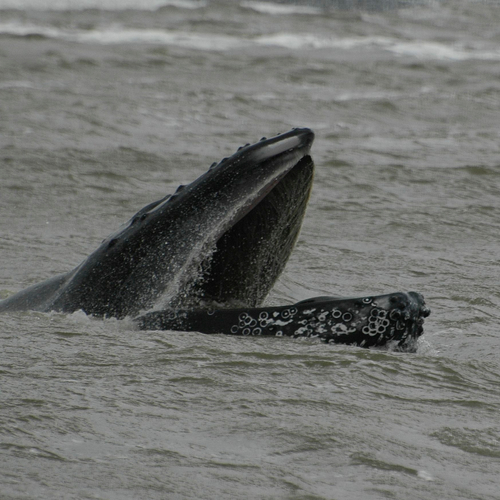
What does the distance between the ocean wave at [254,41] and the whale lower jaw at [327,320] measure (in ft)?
53.4

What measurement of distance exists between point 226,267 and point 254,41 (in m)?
18.0

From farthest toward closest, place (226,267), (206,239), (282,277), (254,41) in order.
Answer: (254,41), (282,277), (226,267), (206,239)

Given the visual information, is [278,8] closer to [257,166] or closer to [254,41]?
[254,41]


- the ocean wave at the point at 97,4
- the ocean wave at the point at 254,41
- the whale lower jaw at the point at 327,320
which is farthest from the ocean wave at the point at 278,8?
the whale lower jaw at the point at 327,320

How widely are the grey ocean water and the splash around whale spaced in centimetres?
13

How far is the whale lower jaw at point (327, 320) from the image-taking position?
4441 mm

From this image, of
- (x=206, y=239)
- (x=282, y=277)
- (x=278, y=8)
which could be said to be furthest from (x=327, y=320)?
(x=278, y=8)

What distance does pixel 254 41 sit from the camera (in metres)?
22.0

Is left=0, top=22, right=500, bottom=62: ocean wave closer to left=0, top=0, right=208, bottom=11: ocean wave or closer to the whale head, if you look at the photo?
left=0, top=0, right=208, bottom=11: ocean wave

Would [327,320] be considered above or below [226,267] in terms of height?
below

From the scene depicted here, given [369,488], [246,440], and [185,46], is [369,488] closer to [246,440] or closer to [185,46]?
[246,440]

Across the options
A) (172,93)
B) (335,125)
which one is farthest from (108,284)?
(172,93)

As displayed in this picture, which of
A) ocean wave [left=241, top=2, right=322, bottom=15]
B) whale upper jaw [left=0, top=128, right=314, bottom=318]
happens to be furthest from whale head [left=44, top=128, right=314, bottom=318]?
ocean wave [left=241, top=2, right=322, bottom=15]

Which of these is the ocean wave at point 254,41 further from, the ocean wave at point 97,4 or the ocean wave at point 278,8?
the ocean wave at point 278,8
